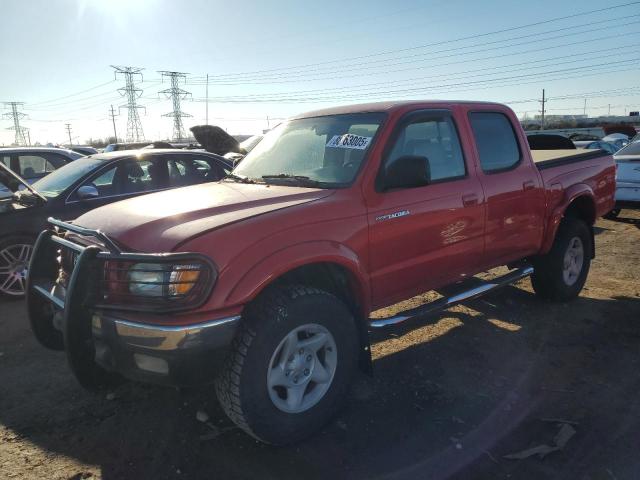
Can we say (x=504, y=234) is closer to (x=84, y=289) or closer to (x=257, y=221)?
(x=257, y=221)

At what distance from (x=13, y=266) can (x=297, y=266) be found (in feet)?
14.7

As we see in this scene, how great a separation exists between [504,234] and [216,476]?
119 inches

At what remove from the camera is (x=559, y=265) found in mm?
5109

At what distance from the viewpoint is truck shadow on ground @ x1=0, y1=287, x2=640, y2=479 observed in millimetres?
2773

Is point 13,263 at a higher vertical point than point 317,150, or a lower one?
lower

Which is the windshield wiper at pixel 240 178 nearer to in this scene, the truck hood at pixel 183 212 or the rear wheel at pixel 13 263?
the truck hood at pixel 183 212

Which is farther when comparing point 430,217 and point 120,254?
point 430,217

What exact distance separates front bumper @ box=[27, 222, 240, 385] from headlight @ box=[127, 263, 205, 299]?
4.1 inches

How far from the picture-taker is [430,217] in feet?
11.8

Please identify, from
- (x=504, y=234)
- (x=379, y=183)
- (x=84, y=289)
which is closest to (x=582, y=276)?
(x=504, y=234)

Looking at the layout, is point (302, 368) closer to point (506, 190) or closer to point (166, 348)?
point (166, 348)

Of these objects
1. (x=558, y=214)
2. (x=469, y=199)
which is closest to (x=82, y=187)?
(x=469, y=199)

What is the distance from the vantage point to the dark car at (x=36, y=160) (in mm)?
7773

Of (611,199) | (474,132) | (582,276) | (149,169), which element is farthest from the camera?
(149,169)
